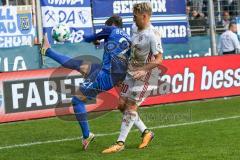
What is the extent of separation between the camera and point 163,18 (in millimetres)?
17625

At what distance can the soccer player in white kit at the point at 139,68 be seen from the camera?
27.2 feet

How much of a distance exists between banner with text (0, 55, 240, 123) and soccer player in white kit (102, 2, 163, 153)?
4.08m

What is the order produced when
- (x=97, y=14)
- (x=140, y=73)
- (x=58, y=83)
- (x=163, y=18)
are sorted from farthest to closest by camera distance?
(x=163, y=18) → (x=97, y=14) → (x=58, y=83) → (x=140, y=73)

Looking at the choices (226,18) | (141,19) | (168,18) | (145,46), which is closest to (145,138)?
(145,46)

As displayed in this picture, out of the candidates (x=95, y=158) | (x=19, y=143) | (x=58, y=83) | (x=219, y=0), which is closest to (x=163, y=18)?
(x=219, y=0)

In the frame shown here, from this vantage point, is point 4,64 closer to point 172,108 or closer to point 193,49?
point 172,108

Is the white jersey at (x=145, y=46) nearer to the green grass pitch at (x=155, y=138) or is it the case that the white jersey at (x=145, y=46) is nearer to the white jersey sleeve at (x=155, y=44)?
the white jersey sleeve at (x=155, y=44)

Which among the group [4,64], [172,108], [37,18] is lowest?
[172,108]

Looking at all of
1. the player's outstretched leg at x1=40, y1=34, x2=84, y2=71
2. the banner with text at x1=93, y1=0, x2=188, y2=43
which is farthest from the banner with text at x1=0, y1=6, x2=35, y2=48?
the player's outstretched leg at x1=40, y1=34, x2=84, y2=71

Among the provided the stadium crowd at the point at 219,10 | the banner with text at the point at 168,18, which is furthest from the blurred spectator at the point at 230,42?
the stadium crowd at the point at 219,10

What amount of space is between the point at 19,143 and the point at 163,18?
347 inches

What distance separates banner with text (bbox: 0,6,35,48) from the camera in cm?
1489

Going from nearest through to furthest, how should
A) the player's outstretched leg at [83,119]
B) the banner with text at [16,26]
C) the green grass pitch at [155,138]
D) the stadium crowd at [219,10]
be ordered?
the green grass pitch at [155,138] < the player's outstretched leg at [83,119] < the banner with text at [16,26] < the stadium crowd at [219,10]

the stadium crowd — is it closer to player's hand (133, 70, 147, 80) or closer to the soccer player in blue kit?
the soccer player in blue kit
